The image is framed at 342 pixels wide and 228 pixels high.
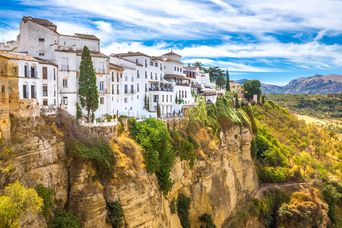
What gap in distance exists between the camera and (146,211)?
33500 millimetres

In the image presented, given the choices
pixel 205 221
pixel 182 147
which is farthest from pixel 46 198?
pixel 205 221

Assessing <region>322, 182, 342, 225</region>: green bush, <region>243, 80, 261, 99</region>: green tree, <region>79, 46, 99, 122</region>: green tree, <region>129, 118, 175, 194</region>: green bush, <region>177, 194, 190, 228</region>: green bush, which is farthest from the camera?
<region>243, 80, 261, 99</region>: green tree

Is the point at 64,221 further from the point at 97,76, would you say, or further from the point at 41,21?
the point at 41,21

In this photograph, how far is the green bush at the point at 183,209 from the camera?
4058 centimetres

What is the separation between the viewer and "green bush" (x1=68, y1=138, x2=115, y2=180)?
99.2 feet

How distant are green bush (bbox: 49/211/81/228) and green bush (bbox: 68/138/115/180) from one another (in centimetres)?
445

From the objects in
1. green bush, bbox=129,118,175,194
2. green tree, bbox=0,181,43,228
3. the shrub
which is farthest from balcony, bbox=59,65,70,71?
the shrub

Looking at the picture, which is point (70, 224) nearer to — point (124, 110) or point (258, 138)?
point (124, 110)

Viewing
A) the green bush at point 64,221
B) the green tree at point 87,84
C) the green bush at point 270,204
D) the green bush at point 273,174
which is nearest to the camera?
the green bush at point 64,221

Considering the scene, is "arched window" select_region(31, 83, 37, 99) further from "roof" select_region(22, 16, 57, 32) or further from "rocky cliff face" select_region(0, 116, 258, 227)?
"roof" select_region(22, 16, 57, 32)

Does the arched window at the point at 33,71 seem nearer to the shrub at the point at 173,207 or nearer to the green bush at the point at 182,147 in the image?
the green bush at the point at 182,147

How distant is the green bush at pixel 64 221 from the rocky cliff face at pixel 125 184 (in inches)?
37.2

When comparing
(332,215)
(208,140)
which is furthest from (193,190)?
(332,215)

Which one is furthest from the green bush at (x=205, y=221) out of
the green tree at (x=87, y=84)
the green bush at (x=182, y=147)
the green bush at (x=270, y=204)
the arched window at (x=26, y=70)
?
the arched window at (x=26, y=70)
